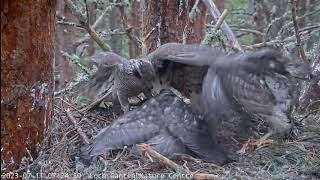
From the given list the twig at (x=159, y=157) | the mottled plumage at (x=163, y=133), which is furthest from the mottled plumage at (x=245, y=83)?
the twig at (x=159, y=157)

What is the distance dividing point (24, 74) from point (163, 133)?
3.41ft

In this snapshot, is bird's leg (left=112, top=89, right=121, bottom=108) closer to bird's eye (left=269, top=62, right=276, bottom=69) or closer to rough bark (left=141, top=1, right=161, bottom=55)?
rough bark (left=141, top=1, right=161, bottom=55)

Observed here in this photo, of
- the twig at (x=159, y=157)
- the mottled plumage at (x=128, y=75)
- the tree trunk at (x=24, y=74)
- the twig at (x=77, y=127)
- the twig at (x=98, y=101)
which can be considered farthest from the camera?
the twig at (x=98, y=101)

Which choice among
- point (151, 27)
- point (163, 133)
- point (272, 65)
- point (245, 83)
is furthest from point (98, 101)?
point (272, 65)

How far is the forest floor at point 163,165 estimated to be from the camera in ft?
10.8

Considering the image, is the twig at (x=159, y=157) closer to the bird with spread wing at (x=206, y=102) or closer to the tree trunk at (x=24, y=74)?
the bird with spread wing at (x=206, y=102)

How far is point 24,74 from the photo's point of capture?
3.13 m

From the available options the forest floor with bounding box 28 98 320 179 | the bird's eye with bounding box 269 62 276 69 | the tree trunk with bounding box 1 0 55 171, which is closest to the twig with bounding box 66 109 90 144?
the forest floor with bounding box 28 98 320 179

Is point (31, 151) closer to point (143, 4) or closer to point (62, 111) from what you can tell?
point (62, 111)

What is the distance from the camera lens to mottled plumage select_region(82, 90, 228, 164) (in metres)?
3.63

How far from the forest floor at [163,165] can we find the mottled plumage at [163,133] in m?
0.09

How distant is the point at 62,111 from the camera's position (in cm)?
431

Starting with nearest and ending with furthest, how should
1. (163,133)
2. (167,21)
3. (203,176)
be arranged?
(203,176), (163,133), (167,21)

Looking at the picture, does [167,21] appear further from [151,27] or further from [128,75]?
[128,75]
